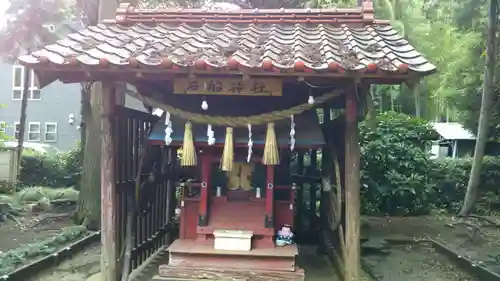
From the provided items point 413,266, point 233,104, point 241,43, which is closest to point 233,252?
point 233,104

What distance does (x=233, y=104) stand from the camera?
7.54 meters

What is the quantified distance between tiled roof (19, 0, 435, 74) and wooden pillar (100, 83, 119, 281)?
80 centimetres

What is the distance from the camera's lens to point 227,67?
5.34 meters

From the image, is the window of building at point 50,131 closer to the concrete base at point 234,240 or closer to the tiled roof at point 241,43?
the tiled roof at point 241,43

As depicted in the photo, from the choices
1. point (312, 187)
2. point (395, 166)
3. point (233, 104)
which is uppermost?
point (233, 104)

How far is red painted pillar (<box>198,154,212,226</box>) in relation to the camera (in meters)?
7.04

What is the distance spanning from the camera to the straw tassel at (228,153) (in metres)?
6.25

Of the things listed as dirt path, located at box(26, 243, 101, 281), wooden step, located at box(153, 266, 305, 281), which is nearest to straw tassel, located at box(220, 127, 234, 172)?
wooden step, located at box(153, 266, 305, 281)

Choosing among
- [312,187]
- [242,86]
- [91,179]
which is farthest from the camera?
[91,179]

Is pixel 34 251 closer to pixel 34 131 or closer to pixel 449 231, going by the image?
pixel 449 231

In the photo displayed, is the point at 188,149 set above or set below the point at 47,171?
above

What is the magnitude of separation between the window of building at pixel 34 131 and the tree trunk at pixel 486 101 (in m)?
23.3

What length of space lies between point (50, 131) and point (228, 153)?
25136 millimetres

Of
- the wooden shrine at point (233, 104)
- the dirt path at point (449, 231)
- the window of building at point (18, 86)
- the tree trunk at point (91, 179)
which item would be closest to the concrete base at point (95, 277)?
the wooden shrine at point (233, 104)
